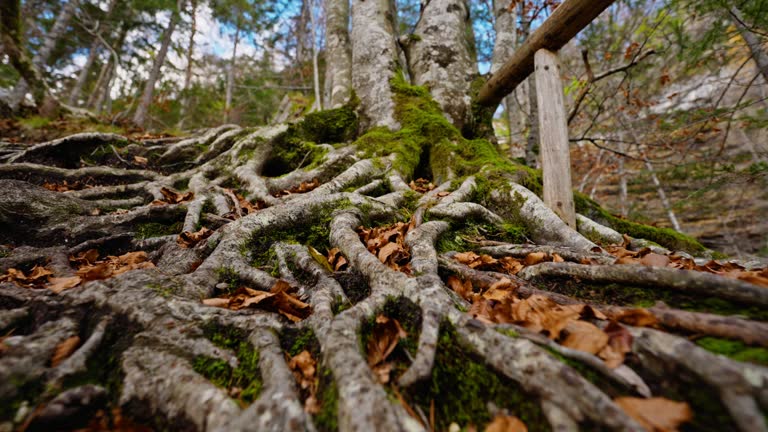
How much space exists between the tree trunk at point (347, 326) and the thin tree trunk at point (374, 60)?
7.50ft

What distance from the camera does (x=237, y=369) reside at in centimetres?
113

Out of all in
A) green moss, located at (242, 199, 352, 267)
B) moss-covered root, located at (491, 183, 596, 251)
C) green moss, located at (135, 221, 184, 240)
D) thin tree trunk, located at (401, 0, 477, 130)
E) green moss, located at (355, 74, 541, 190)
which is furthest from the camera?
thin tree trunk, located at (401, 0, 477, 130)

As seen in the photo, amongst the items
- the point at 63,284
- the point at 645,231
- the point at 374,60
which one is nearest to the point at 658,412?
the point at 63,284

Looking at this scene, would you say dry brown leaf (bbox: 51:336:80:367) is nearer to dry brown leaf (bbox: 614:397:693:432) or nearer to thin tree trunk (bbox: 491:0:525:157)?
dry brown leaf (bbox: 614:397:693:432)

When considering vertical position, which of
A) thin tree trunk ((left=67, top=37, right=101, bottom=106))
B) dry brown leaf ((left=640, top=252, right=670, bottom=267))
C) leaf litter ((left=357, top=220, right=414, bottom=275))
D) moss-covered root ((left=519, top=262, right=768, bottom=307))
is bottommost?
moss-covered root ((left=519, top=262, right=768, bottom=307))

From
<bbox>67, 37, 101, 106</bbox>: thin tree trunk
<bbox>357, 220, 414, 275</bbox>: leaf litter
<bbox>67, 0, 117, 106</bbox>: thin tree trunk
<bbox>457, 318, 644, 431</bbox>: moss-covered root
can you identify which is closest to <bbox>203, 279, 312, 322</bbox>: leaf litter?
<bbox>357, 220, 414, 275</bbox>: leaf litter

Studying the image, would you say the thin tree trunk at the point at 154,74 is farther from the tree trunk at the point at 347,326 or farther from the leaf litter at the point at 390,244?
the leaf litter at the point at 390,244

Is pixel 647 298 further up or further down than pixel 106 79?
further down

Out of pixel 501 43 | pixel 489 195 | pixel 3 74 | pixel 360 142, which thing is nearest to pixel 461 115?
pixel 360 142

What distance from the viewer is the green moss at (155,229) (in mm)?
2562

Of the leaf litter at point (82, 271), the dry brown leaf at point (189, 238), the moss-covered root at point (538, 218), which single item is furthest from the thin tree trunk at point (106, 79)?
the moss-covered root at point (538, 218)

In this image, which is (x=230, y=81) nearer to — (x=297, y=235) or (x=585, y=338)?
(x=297, y=235)

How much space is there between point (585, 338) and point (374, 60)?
4.87 metres

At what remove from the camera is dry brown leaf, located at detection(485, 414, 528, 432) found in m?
0.87
